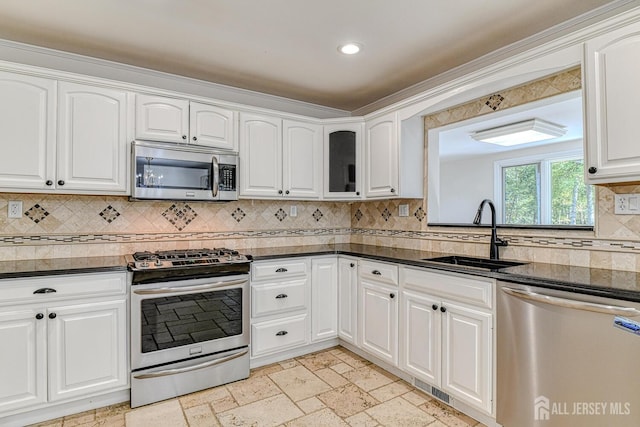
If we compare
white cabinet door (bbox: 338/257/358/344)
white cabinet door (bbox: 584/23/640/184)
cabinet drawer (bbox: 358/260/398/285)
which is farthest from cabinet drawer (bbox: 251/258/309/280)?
white cabinet door (bbox: 584/23/640/184)

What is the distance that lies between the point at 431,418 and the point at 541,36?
2.56 m

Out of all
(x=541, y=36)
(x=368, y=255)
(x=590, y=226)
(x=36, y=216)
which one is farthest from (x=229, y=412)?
(x=541, y=36)

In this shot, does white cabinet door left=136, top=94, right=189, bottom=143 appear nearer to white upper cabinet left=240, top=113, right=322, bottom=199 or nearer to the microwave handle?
the microwave handle

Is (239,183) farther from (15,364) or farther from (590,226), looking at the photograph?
(590,226)

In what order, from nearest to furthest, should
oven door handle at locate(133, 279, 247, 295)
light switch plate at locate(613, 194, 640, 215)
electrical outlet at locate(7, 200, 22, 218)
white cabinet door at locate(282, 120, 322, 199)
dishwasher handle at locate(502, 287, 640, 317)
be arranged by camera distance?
dishwasher handle at locate(502, 287, 640, 317), light switch plate at locate(613, 194, 640, 215), oven door handle at locate(133, 279, 247, 295), electrical outlet at locate(7, 200, 22, 218), white cabinet door at locate(282, 120, 322, 199)

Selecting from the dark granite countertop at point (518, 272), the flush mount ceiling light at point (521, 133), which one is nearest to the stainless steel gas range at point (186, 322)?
the dark granite countertop at point (518, 272)

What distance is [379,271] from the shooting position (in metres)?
2.70

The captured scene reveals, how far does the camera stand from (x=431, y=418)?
2.10 metres

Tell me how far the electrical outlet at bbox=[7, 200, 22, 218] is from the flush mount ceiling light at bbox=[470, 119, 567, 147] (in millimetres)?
3452

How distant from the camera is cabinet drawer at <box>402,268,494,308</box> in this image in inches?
76.8

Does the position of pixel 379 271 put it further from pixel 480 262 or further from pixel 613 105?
pixel 613 105

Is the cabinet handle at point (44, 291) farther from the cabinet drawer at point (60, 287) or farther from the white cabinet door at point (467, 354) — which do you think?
the white cabinet door at point (467, 354)

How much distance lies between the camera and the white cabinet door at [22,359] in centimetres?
194

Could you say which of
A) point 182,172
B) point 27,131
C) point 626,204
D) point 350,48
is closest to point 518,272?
point 626,204
